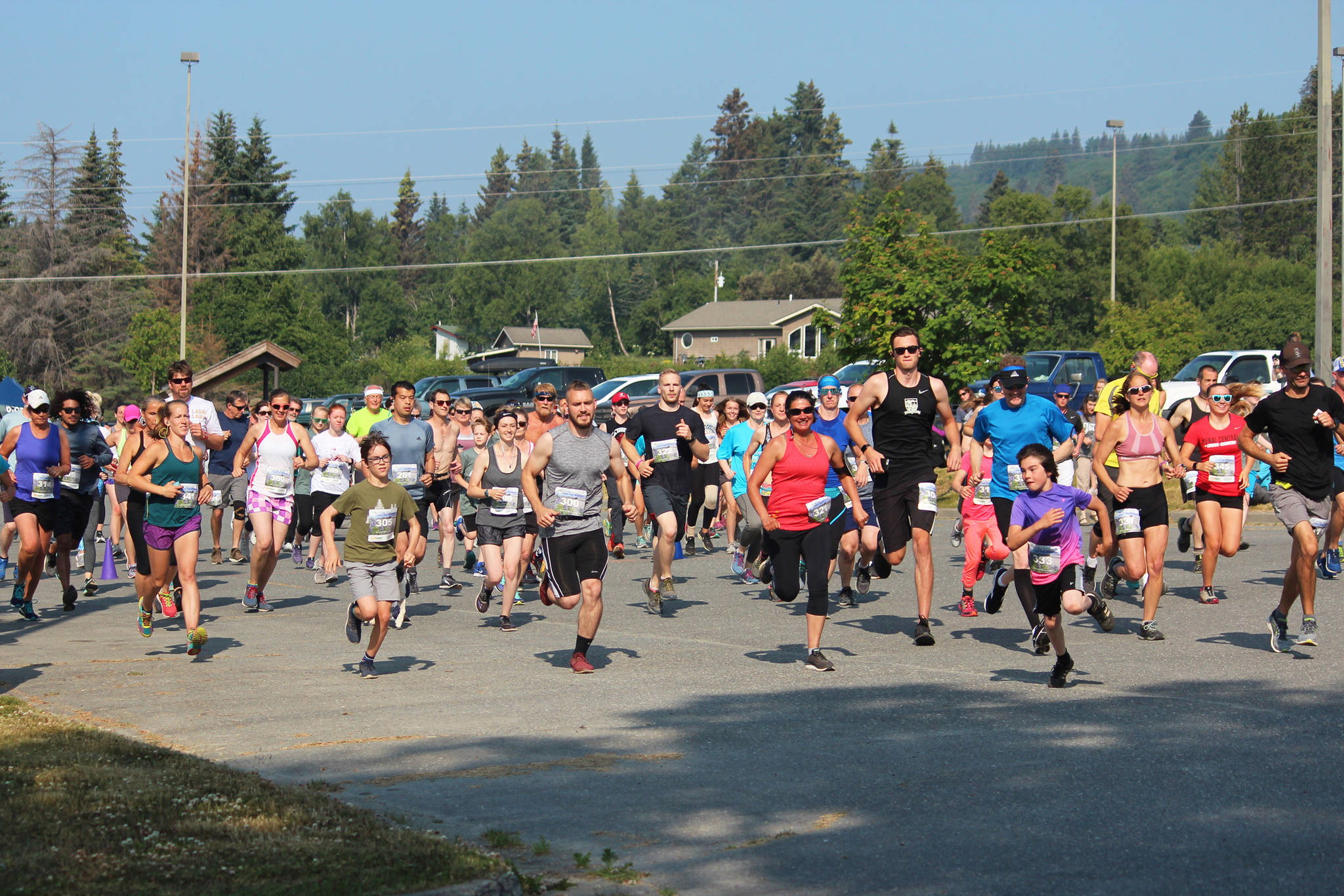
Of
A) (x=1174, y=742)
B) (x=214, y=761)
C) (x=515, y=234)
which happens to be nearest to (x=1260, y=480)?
(x=1174, y=742)

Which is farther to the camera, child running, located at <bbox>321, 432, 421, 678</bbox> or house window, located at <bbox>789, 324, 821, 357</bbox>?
house window, located at <bbox>789, 324, 821, 357</bbox>

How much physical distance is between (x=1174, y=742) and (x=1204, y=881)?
83.9 inches

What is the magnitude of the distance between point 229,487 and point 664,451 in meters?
7.35

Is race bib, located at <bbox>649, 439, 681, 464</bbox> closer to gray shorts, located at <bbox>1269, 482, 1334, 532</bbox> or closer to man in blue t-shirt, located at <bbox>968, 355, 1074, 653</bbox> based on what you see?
man in blue t-shirt, located at <bbox>968, 355, 1074, 653</bbox>

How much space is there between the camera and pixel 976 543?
11984 mm

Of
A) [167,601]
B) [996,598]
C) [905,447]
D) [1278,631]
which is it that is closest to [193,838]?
[167,601]

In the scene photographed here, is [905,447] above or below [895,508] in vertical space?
above

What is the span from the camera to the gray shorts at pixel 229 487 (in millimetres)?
17516

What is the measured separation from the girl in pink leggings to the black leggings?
8.98 feet

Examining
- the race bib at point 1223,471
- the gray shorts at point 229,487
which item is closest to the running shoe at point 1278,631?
the race bib at point 1223,471

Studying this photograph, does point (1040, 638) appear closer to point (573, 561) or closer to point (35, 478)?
point (573, 561)

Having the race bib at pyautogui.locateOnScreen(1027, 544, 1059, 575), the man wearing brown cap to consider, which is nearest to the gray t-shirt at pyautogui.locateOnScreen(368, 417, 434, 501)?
the race bib at pyautogui.locateOnScreen(1027, 544, 1059, 575)

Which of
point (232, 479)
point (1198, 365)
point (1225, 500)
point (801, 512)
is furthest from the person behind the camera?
point (1198, 365)

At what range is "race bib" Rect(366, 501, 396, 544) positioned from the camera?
925 centimetres
